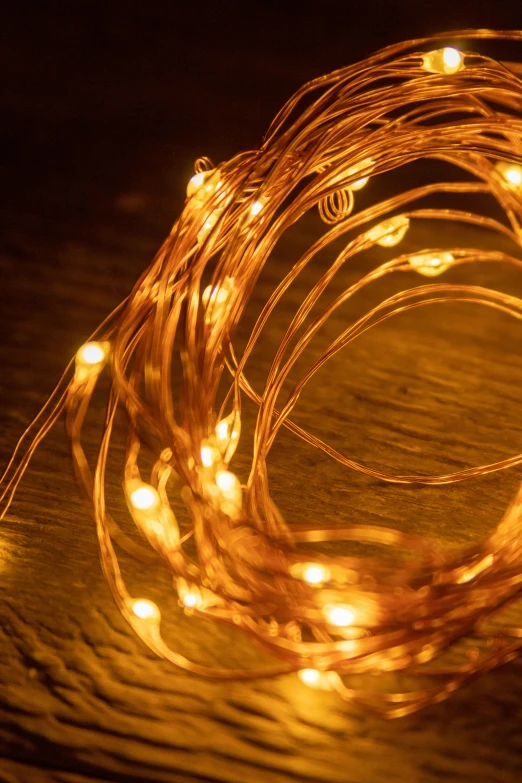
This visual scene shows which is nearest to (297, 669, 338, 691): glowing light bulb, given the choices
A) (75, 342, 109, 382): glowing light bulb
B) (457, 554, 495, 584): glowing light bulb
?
(457, 554, 495, 584): glowing light bulb

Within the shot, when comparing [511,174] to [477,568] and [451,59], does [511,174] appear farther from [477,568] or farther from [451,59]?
[477,568]

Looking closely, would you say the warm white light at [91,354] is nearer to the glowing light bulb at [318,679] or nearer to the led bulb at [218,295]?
the led bulb at [218,295]

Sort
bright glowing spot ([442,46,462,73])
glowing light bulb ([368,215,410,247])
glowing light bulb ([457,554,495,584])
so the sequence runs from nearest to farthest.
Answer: glowing light bulb ([457,554,495,584]) < bright glowing spot ([442,46,462,73]) < glowing light bulb ([368,215,410,247])

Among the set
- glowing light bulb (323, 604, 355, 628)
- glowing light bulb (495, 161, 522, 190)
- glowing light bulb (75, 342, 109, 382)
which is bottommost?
glowing light bulb (323, 604, 355, 628)

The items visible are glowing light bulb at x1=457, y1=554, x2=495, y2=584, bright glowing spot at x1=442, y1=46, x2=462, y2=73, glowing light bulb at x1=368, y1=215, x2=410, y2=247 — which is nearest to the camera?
glowing light bulb at x1=457, y1=554, x2=495, y2=584

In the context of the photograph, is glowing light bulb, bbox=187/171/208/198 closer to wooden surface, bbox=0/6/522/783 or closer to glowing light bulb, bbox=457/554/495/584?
wooden surface, bbox=0/6/522/783

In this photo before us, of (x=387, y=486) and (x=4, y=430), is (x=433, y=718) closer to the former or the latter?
(x=387, y=486)

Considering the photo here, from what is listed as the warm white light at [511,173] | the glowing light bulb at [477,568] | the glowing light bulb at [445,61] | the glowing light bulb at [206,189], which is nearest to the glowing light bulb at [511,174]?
the warm white light at [511,173]
